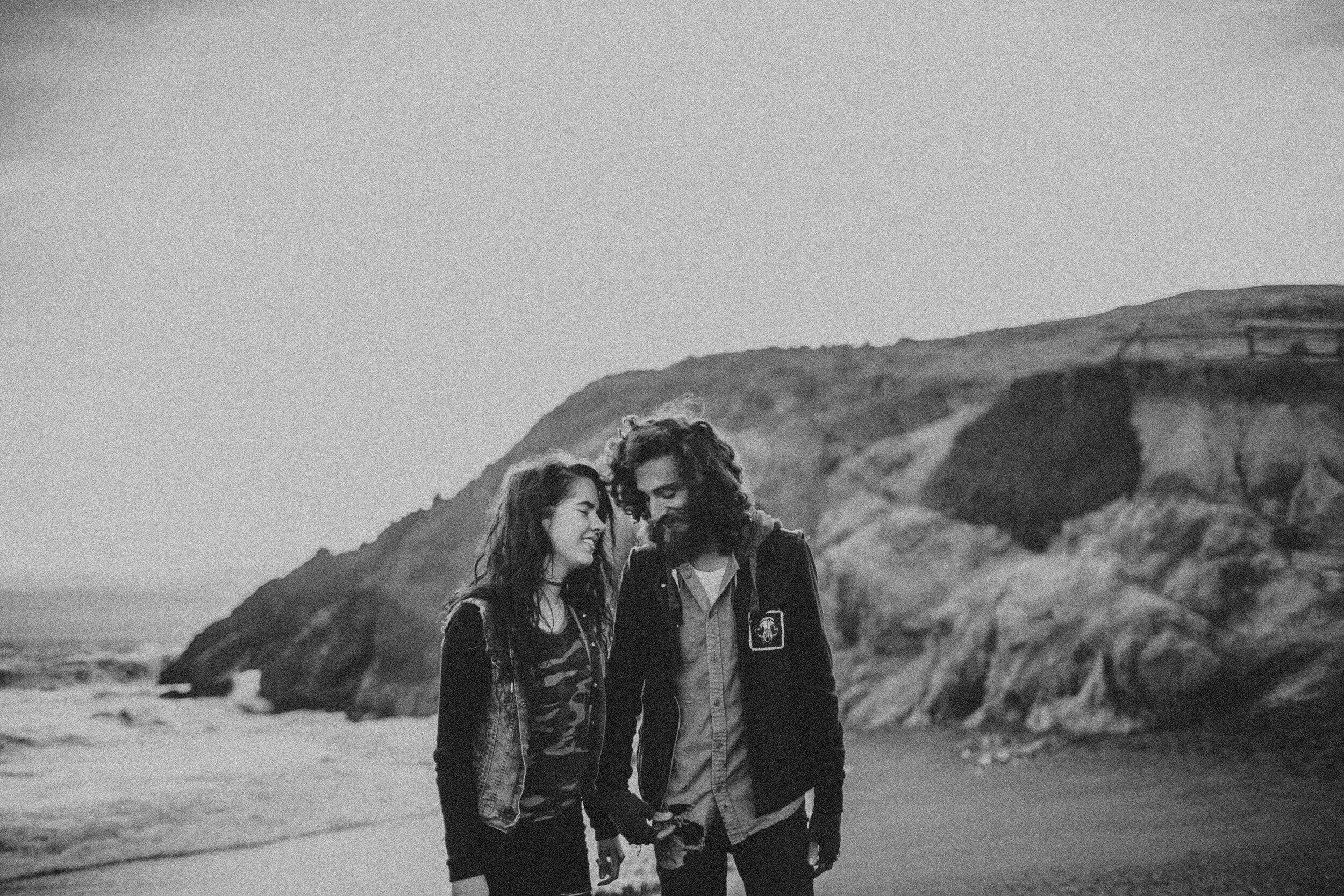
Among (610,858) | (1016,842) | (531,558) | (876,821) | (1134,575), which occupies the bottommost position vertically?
(876,821)

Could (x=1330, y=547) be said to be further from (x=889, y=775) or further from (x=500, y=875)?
(x=500, y=875)

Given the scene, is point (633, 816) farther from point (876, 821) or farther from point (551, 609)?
point (876, 821)

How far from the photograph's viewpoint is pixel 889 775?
10180 millimetres

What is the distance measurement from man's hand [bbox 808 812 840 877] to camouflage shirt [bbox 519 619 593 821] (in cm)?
81

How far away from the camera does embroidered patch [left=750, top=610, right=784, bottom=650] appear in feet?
10.2

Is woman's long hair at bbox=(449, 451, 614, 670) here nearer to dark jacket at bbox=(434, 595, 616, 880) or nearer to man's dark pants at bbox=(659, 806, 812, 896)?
dark jacket at bbox=(434, 595, 616, 880)

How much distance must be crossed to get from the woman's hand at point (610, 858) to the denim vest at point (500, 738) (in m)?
0.34

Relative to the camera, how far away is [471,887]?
292 centimetres

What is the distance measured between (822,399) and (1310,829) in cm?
1515

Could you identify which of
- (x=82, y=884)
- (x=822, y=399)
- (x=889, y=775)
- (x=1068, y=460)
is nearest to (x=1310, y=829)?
(x=889, y=775)

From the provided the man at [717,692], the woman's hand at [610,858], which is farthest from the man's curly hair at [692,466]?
the woman's hand at [610,858]

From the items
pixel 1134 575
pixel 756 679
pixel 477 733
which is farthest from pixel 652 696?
pixel 1134 575

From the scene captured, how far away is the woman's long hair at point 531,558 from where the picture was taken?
3.20 metres

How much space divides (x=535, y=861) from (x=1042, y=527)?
1277 cm
